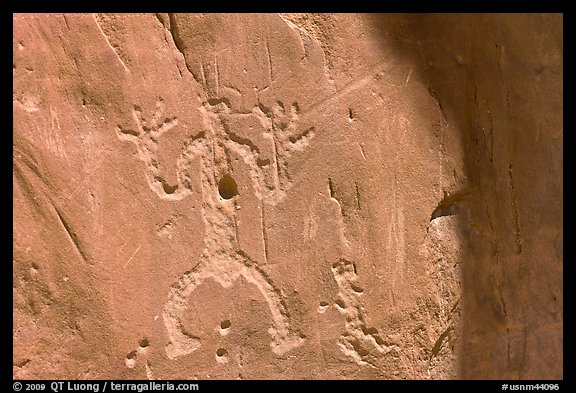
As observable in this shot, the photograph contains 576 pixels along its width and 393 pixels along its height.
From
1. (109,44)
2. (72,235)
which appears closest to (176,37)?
(109,44)

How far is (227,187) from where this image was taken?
1.72 m

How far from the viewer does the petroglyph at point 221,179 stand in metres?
1.69

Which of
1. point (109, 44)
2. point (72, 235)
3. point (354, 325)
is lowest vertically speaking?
point (354, 325)

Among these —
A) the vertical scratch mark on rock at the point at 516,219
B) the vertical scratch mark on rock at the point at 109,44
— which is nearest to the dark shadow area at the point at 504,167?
the vertical scratch mark on rock at the point at 516,219

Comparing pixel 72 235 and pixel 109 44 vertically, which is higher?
pixel 109 44

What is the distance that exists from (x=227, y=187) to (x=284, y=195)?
0.68 ft

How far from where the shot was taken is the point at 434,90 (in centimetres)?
174

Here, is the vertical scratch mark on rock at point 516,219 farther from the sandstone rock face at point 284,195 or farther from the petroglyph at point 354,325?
the petroglyph at point 354,325

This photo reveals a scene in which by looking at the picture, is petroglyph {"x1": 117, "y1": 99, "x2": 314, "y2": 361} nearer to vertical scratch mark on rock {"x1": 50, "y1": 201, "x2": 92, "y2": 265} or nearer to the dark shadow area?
vertical scratch mark on rock {"x1": 50, "y1": 201, "x2": 92, "y2": 265}

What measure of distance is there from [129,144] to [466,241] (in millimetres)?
1259

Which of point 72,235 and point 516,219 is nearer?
point 72,235

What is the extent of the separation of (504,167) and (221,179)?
40.9 inches

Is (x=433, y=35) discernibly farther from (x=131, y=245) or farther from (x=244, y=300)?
(x=131, y=245)

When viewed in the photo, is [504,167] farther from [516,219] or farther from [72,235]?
[72,235]
